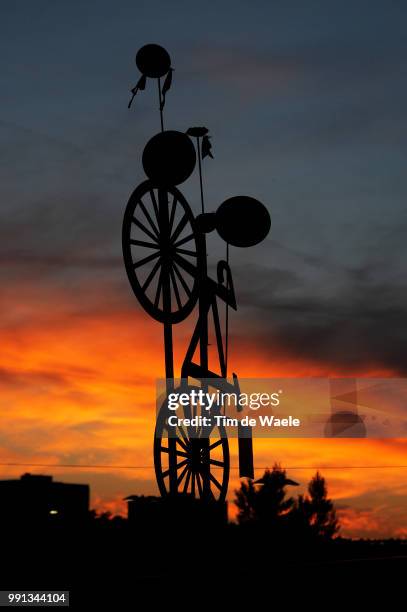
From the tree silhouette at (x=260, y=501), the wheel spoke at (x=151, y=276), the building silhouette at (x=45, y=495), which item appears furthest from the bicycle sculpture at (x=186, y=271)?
the tree silhouette at (x=260, y=501)

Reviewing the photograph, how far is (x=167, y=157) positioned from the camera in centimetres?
1911

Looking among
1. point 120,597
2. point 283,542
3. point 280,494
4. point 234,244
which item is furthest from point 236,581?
point 280,494

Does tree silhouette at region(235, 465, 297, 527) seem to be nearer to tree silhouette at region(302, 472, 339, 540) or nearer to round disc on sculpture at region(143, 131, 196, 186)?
tree silhouette at region(302, 472, 339, 540)

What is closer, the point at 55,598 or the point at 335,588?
the point at 55,598

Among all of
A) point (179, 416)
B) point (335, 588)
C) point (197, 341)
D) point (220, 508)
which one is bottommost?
point (335, 588)

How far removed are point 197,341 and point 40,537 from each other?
16.6 feet

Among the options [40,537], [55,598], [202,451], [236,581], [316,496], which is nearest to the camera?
[55,598]

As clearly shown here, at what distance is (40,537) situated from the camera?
65.4 ft

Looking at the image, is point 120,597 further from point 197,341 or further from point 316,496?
point 316,496

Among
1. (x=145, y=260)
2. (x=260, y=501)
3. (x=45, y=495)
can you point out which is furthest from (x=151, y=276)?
(x=260, y=501)

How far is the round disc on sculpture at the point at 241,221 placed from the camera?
21844 millimetres

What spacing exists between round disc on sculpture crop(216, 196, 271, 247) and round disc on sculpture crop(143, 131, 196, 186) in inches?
101

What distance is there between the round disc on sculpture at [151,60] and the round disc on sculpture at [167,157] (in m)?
1.65

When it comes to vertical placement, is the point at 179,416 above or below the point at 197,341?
below
